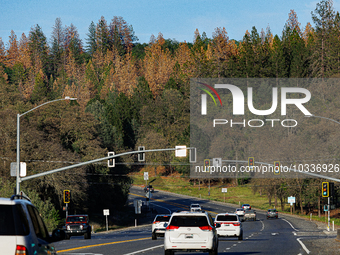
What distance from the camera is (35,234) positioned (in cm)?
944

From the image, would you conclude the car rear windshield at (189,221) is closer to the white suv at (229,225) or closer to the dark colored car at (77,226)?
the white suv at (229,225)

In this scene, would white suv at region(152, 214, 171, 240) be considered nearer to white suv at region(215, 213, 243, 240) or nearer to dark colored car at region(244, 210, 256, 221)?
white suv at region(215, 213, 243, 240)

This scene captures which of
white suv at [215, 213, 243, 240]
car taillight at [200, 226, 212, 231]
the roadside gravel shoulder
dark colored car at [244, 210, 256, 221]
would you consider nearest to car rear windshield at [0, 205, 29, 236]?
car taillight at [200, 226, 212, 231]

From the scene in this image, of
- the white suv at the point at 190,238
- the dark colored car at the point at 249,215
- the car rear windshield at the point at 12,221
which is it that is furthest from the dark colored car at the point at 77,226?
the dark colored car at the point at 249,215

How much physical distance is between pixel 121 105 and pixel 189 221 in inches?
5094

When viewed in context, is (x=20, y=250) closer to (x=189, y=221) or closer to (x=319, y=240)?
(x=189, y=221)

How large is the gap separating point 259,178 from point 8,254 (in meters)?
86.8

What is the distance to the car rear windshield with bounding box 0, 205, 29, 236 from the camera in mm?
8625

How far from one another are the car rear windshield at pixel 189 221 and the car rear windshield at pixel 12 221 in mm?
11129

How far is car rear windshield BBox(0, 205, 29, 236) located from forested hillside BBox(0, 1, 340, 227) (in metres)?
45.5

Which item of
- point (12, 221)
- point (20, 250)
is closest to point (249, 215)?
point (12, 221)

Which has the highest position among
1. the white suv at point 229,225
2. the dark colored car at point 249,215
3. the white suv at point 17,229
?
the white suv at point 17,229

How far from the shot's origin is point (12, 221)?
870cm

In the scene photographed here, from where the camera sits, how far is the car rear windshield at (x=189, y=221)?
63.9 ft
